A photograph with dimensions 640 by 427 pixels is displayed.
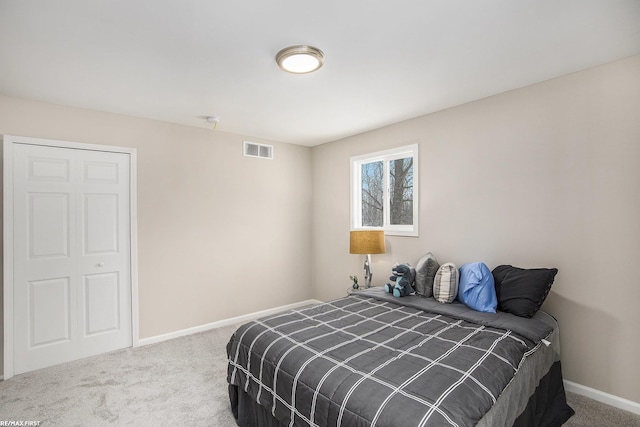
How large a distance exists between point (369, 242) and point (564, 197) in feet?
6.06

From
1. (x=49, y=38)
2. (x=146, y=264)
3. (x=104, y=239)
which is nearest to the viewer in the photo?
(x=49, y=38)

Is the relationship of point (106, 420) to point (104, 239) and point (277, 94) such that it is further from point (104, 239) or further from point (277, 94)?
point (277, 94)

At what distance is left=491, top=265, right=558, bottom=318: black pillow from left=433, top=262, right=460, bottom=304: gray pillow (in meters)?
0.33

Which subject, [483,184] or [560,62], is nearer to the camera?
[560,62]

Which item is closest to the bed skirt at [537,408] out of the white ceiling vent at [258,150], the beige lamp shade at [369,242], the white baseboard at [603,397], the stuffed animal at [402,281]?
the white baseboard at [603,397]

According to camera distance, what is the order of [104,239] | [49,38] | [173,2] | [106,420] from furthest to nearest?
1. [104,239]
2. [106,420]
3. [49,38]
4. [173,2]

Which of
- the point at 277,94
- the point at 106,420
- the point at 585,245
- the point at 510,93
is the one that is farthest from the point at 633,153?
the point at 106,420

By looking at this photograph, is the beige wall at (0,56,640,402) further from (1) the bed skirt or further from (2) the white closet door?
(1) the bed skirt

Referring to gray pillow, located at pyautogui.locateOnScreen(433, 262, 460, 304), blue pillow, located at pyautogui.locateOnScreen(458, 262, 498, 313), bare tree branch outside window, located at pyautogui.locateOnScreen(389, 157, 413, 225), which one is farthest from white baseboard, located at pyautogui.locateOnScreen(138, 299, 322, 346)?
blue pillow, located at pyautogui.locateOnScreen(458, 262, 498, 313)

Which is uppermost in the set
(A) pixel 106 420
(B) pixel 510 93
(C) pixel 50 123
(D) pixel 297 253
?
(B) pixel 510 93

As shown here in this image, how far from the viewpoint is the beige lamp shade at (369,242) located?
11.8ft

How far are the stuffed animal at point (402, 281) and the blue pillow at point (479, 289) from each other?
48 centimetres

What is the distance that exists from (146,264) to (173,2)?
9.11 ft

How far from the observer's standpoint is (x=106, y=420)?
7.11 ft
